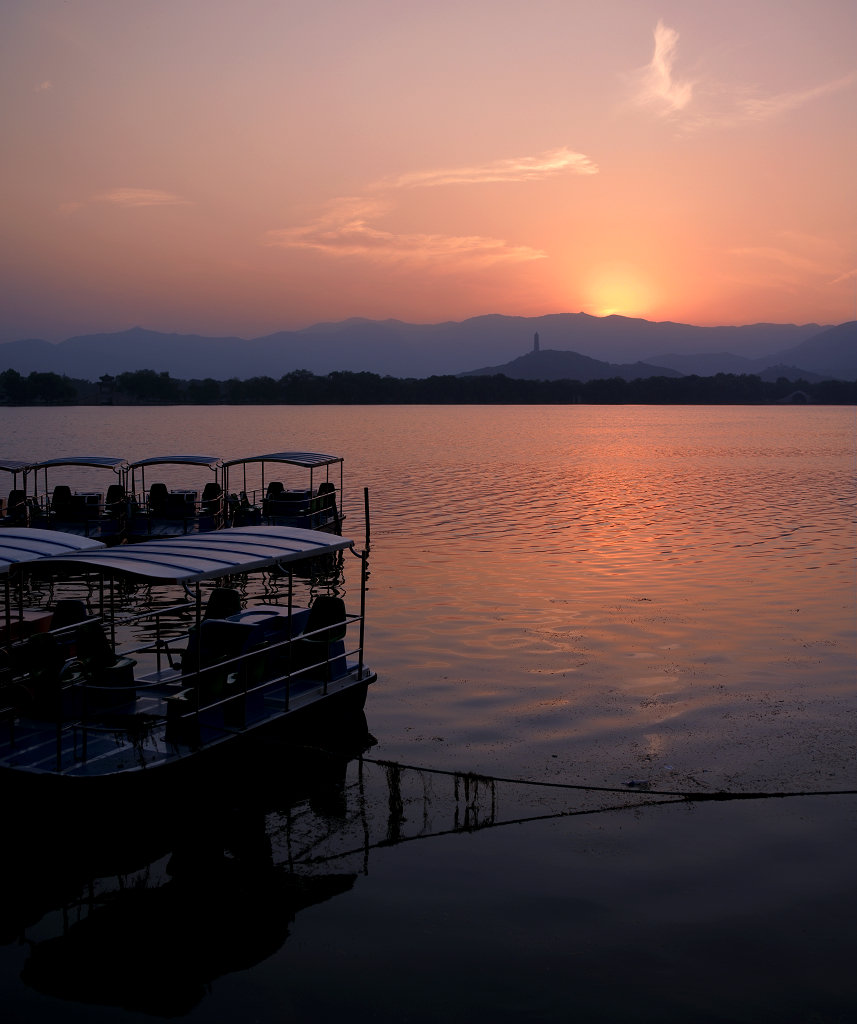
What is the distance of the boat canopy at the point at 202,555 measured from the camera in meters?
14.1

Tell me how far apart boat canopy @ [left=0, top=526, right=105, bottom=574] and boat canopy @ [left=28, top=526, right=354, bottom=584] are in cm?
45

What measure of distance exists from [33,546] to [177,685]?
133 inches

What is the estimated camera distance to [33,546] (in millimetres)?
15938

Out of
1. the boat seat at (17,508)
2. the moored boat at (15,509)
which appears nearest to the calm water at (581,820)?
the moored boat at (15,509)

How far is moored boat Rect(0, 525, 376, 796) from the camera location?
44.1ft

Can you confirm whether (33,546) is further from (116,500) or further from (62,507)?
(116,500)

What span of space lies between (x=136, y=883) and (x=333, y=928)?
9.09 feet

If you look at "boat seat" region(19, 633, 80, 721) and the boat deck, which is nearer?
the boat deck

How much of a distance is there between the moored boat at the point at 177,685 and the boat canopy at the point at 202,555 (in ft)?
0.10

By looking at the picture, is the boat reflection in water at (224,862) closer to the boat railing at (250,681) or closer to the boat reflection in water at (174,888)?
the boat reflection in water at (174,888)

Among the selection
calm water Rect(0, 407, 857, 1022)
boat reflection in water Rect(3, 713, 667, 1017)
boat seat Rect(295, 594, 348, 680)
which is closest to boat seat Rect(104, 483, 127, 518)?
calm water Rect(0, 407, 857, 1022)

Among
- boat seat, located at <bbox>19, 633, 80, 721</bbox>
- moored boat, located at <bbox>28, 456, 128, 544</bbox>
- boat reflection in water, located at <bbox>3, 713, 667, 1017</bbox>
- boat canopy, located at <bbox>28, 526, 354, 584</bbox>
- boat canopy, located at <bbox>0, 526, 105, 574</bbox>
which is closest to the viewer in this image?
boat reflection in water, located at <bbox>3, 713, 667, 1017</bbox>

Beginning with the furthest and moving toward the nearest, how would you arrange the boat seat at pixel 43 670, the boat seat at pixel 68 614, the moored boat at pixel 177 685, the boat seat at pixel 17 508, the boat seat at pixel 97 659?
1. the boat seat at pixel 17 508
2. the boat seat at pixel 68 614
3. the boat seat at pixel 97 659
4. the boat seat at pixel 43 670
5. the moored boat at pixel 177 685

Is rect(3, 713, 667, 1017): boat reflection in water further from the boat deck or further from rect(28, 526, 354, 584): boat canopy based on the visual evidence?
rect(28, 526, 354, 584): boat canopy
